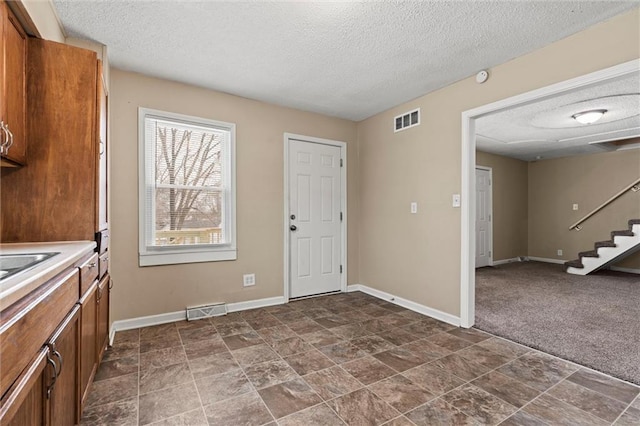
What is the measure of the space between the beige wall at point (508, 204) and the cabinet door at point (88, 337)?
6758 mm

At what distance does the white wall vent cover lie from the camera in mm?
3215

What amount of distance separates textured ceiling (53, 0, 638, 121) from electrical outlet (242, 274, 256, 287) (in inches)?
84.6

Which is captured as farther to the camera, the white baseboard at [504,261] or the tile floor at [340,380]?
the white baseboard at [504,261]

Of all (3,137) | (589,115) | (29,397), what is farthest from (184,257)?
(589,115)

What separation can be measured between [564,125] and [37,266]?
6.02 meters

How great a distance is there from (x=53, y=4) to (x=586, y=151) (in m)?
8.46

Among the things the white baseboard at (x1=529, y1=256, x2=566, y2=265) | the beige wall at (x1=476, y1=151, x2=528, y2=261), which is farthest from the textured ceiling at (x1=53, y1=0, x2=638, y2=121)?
the white baseboard at (x1=529, y1=256, x2=566, y2=265)

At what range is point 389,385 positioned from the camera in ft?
6.62

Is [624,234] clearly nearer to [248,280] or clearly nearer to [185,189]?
[248,280]

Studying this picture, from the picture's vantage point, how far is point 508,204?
23.0ft

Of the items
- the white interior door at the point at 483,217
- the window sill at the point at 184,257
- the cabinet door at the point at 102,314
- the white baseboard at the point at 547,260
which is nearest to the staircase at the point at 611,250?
the white baseboard at the point at 547,260

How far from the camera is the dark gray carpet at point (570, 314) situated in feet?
8.13

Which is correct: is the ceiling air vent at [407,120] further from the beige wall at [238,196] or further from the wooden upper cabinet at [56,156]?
the wooden upper cabinet at [56,156]

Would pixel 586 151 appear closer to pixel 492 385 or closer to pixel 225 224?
pixel 492 385
